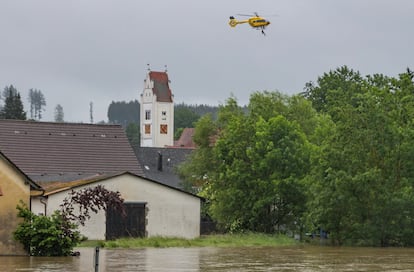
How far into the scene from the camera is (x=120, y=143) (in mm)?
67750

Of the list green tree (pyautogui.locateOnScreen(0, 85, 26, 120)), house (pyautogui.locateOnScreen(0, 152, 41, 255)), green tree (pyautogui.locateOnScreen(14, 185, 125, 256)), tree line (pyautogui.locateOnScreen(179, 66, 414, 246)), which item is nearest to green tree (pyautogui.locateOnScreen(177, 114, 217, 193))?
tree line (pyautogui.locateOnScreen(179, 66, 414, 246))

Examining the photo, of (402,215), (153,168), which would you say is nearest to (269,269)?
(402,215)

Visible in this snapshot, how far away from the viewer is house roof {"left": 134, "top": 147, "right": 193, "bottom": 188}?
105312 mm

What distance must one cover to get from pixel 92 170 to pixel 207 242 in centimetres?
1477

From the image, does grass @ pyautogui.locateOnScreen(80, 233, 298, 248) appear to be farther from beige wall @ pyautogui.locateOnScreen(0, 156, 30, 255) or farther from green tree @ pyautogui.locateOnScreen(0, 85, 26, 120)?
green tree @ pyautogui.locateOnScreen(0, 85, 26, 120)

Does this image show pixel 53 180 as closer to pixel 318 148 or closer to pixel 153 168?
pixel 318 148

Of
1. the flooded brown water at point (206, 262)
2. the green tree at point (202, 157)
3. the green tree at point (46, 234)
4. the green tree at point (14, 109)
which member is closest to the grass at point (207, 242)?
the flooded brown water at point (206, 262)

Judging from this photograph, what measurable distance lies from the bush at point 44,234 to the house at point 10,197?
33cm

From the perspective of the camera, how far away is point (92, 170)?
6506 centimetres

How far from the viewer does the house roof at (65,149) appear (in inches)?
2532

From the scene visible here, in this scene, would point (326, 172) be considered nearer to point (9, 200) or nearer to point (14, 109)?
point (9, 200)

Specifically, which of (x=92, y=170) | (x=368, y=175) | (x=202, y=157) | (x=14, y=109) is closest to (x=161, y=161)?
(x=14, y=109)

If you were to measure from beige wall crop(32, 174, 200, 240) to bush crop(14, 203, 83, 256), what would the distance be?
18021 millimetres

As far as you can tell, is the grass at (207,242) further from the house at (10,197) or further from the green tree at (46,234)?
the house at (10,197)
